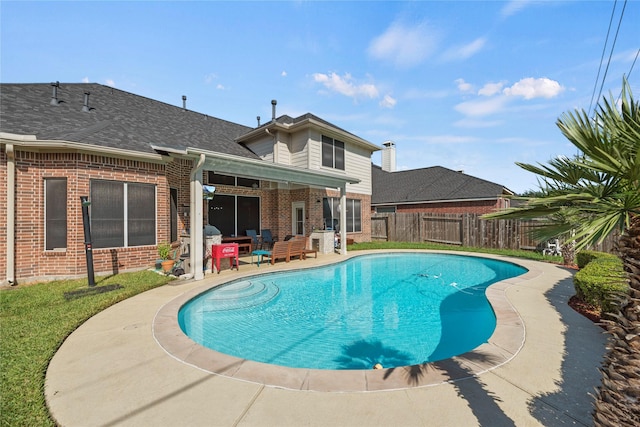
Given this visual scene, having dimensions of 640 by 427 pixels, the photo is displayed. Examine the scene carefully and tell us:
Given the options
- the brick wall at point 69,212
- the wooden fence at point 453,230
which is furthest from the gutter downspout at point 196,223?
the wooden fence at point 453,230

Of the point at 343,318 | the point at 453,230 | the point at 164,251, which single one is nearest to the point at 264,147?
the point at 164,251

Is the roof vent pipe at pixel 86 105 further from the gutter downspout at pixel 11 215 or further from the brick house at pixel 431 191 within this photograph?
the brick house at pixel 431 191

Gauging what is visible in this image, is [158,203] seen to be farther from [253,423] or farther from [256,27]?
[253,423]

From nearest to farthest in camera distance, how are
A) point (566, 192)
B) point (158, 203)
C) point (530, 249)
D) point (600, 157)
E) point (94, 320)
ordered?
point (600, 157), point (566, 192), point (94, 320), point (158, 203), point (530, 249)

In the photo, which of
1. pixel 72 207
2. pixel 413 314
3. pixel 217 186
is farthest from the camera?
pixel 217 186

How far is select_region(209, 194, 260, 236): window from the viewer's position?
491 inches

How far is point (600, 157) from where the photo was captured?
5.19 feet

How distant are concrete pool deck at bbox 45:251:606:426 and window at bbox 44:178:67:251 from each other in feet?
16.7

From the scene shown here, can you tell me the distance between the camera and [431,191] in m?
20.8

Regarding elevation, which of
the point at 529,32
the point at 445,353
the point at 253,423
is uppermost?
the point at 529,32

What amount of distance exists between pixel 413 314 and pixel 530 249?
11.7m

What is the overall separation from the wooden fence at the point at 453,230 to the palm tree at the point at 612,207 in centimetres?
1377

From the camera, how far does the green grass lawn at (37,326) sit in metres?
2.71

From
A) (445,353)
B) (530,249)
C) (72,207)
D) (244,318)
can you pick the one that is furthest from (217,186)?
(530,249)
